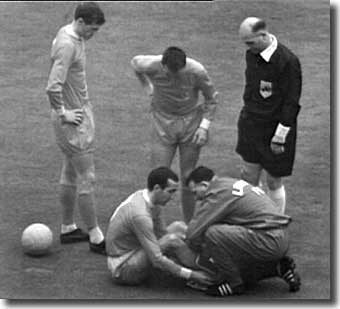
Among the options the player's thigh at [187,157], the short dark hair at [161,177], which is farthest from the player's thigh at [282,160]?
→ the short dark hair at [161,177]

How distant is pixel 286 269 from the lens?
930cm

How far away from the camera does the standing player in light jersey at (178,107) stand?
9.61 meters

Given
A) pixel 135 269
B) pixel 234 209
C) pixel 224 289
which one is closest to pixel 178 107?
pixel 234 209

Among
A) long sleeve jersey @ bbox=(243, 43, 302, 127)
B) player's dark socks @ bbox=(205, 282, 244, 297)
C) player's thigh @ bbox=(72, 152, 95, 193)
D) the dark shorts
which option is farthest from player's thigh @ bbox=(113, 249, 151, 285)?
long sleeve jersey @ bbox=(243, 43, 302, 127)

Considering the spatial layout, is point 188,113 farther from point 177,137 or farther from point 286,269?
point 286,269

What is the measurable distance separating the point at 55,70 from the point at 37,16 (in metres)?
4.86

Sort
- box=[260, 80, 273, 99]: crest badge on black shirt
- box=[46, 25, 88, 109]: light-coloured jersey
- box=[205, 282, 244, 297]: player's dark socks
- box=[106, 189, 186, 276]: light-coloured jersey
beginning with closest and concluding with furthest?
box=[106, 189, 186, 276]: light-coloured jersey → box=[205, 282, 244, 297]: player's dark socks → box=[46, 25, 88, 109]: light-coloured jersey → box=[260, 80, 273, 99]: crest badge on black shirt

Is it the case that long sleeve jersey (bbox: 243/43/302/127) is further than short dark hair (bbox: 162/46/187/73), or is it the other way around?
long sleeve jersey (bbox: 243/43/302/127)

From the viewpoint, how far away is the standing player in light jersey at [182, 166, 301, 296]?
9.15 metres

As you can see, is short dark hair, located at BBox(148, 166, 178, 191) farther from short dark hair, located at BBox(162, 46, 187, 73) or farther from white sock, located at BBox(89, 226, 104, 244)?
white sock, located at BBox(89, 226, 104, 244)

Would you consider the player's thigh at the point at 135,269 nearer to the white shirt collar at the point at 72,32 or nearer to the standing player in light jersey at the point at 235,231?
the standing player in light jersey at the point at 235,231

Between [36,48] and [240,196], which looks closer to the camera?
[240,196]

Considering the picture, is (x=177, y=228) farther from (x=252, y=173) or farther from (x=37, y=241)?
(x=37, y=241)

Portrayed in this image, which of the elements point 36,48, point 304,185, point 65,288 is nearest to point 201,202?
point 65,288
